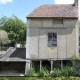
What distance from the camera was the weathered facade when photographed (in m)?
22.4

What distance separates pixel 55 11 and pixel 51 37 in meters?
3.14

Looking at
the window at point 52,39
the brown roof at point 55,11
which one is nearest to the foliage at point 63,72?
the window at point 52,39

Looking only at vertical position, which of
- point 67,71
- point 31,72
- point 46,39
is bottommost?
point 31,72

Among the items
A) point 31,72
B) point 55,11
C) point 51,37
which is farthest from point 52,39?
point 31,72

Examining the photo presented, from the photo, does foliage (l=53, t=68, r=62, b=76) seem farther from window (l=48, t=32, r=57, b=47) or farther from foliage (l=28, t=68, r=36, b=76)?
window (l=48, t=32, r=57, b=47)

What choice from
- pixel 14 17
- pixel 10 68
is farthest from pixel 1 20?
pixel 10 68

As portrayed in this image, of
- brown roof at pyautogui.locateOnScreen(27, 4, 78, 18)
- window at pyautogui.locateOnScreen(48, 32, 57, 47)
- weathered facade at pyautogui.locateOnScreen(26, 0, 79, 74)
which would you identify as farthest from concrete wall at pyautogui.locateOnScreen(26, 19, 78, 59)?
brown roof at pyautogui.locateOnScreen(27, 4, 78, 18)

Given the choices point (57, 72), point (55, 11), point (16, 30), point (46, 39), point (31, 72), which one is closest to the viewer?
point (57, 72)

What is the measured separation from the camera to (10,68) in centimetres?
2528

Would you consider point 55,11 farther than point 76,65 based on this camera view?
Yes

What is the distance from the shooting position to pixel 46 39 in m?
22.5

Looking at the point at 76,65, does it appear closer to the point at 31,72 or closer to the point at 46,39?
the point at 46,39

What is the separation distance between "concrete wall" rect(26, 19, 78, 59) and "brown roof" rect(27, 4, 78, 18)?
0.54 metres

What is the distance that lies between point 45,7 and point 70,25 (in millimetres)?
4056
